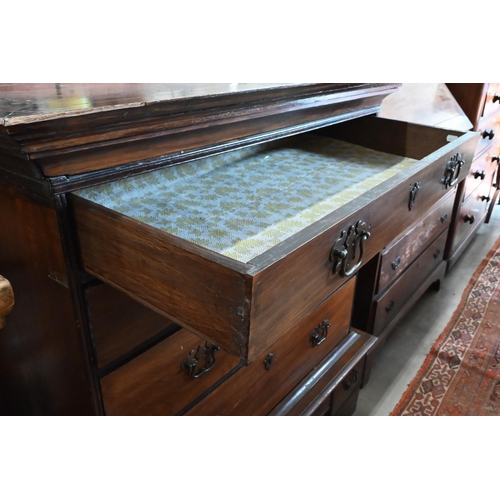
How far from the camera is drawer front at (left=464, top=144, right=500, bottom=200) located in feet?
7.06

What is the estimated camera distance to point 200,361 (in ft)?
3.05

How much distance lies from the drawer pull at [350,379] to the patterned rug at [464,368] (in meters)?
0.19

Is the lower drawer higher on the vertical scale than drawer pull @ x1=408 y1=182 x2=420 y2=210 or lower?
lower

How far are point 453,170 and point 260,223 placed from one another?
0.58 metres

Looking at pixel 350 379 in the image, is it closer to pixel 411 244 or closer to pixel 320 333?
pixel 320 333

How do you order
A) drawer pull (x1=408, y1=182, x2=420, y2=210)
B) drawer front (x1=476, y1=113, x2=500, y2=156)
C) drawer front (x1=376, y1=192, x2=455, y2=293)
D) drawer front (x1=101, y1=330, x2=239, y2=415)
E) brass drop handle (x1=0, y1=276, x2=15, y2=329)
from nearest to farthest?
brass drop handle (x1=0, y1=276, x2=15, y2=329), drawer front (x1=101, y1=330, x2=239, y2=415), drawer pull (x1=408, y1=182, x2=420, y2=210), drawer front (x1=376, y1=192, x2=455, y2=293), drawer front (x1=476, y1=113, x2=500, y2=156)

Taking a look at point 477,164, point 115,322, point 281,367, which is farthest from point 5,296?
point 477,164

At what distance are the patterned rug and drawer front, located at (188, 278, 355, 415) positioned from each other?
46 centimetres

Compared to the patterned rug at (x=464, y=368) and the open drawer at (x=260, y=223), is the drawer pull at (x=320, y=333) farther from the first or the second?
the patterned rug at (x=464, y=368)

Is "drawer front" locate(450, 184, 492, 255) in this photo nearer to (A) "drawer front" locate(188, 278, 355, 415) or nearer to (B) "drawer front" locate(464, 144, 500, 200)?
(B) "drawer front" locate(464, 144, 500, 200)

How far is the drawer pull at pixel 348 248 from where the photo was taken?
2.32ft

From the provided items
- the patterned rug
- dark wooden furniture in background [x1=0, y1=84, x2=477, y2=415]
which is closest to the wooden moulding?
dark wooden furniture in background [x1=0, y1=84, x2=477, y2=415]

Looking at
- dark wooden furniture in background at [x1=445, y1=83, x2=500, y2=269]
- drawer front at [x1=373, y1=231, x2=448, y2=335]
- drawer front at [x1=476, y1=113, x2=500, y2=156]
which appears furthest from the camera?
drawer front at [x1=476, y1=113, x2=500, y2=156]

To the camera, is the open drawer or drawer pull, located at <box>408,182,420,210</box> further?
drawer pull, located at <box>408,182,420,210</box>
